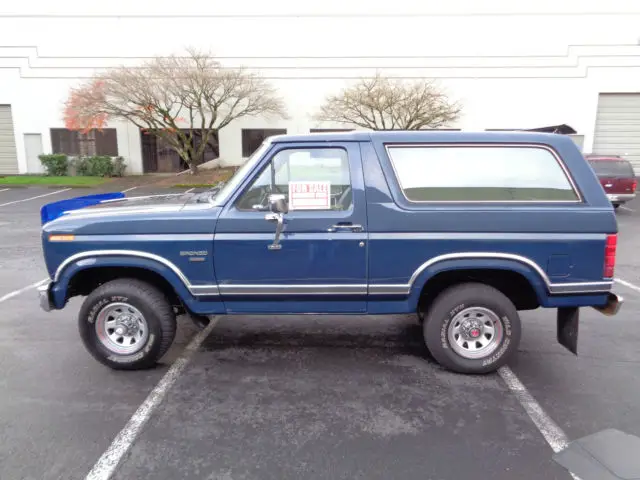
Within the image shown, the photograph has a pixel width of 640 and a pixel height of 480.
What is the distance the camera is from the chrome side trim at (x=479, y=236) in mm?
3777

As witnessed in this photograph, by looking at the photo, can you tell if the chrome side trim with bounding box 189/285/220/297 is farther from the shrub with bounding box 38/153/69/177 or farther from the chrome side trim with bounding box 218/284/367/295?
the shrub with bounding box 38/153/69/177

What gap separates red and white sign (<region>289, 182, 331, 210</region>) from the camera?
3900mm

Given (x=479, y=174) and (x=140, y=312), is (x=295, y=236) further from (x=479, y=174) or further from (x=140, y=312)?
(x=479, y=174)

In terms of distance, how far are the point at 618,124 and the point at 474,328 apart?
25.4 m

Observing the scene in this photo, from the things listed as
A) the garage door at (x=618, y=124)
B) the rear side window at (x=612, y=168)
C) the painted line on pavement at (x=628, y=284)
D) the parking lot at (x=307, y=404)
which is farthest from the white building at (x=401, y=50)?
the parking lot at (x=307, y=404)

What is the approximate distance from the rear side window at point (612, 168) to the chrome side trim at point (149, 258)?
41.6ft

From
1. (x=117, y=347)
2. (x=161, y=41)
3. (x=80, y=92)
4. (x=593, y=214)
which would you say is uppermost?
(x=161, y=41)

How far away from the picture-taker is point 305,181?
3.95 meters

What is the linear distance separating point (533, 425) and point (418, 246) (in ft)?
5.01

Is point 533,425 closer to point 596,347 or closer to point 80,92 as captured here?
point 596,347

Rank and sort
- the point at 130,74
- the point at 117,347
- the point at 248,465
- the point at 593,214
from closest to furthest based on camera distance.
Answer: the point at 248,465 → the point at 593,214 → the point at 117,347 → the point at 130,74

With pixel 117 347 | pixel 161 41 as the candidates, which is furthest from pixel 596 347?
pixel 161 41

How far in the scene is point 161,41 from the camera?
24.0 metres

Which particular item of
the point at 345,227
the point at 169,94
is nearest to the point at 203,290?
the point at 345,227
